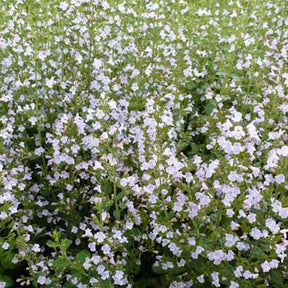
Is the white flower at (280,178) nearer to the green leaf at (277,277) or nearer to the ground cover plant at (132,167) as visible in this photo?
the ground cover plant at (132,167)

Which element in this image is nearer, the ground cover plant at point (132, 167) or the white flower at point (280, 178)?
the white flower at point (280, 178)

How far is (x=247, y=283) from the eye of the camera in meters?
2.69

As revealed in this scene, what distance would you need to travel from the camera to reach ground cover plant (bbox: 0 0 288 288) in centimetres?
267

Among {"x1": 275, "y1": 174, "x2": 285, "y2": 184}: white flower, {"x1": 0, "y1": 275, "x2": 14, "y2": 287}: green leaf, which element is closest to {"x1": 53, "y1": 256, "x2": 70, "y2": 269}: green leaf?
{"x1": 0, "y1": 275, "x2": 14, "y2": 287}: green leaf

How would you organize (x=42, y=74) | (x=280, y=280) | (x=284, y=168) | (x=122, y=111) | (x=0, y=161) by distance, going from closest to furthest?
(x=284, y=168) < (x=280, y=280) < (x=0, y=161) < (x=122, y=111) < (x=42, y=74)

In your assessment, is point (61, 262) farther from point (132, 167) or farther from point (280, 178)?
point (280, 178)

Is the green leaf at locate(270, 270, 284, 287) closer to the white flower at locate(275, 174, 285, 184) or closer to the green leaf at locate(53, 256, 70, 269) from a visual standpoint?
the white flower at locate(275, 174, 285, 184)

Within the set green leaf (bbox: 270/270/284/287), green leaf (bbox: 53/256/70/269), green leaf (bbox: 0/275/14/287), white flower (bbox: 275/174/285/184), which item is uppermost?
green leaf (bbox: 0/275/14/287)

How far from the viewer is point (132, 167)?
347 cm

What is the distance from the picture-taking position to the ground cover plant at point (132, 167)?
267 cm

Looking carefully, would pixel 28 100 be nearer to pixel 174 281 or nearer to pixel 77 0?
pixel 77 0

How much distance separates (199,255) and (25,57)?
2420mm

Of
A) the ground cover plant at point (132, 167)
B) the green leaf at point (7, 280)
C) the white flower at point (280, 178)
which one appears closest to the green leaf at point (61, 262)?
the ground cover plant at point (132, 167)

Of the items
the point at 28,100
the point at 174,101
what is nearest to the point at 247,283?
the point at 174,101
